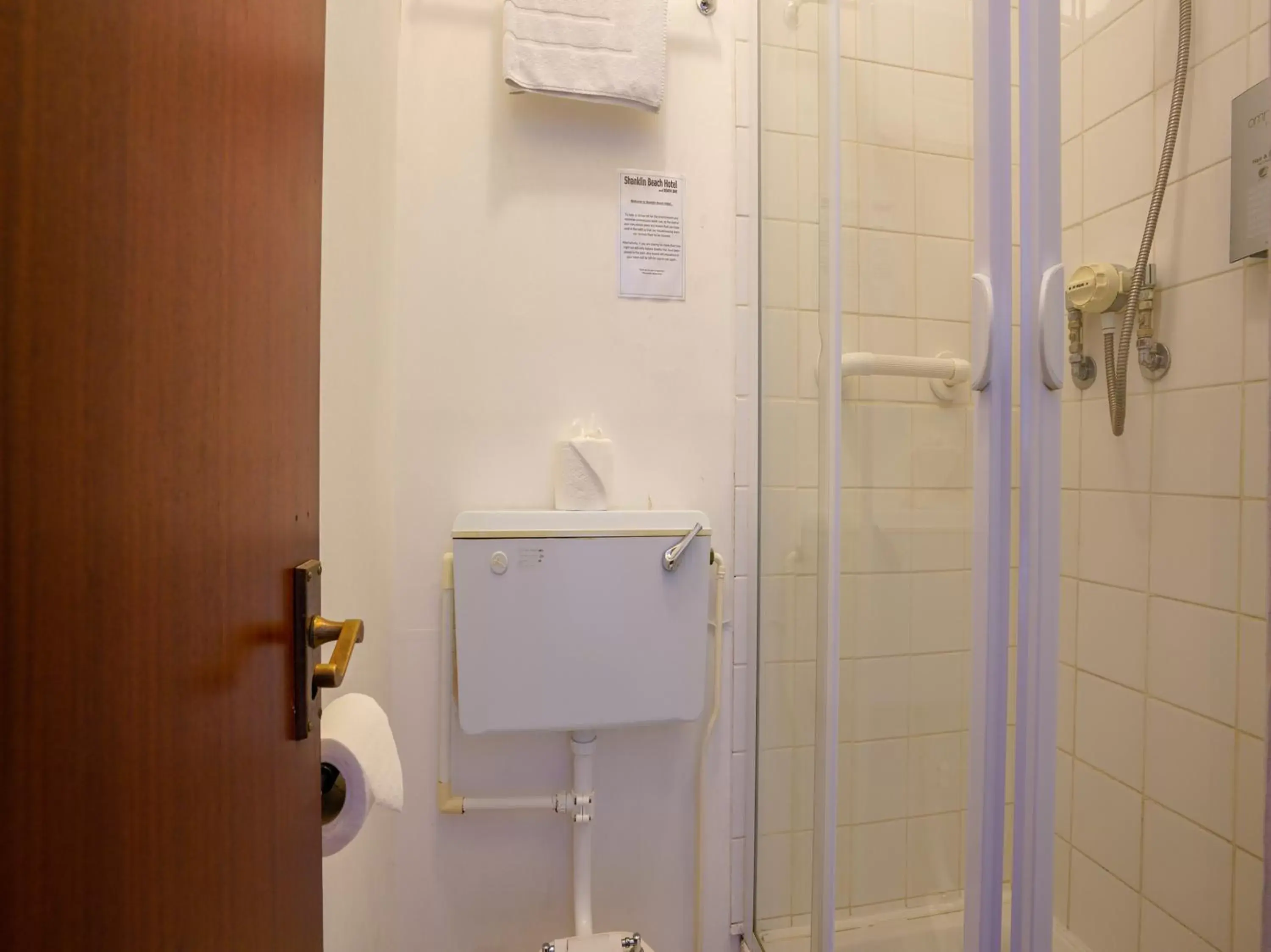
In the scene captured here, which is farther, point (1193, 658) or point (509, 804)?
point (509, 804)

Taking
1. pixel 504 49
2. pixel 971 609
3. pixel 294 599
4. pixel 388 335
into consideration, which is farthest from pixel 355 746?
pixel 504 49

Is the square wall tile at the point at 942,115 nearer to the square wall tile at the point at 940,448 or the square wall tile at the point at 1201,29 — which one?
the square wall tile at the point at 940,448

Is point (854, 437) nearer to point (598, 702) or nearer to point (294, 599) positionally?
point (598, 702)

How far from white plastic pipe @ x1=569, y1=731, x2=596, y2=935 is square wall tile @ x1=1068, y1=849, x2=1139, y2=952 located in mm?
753

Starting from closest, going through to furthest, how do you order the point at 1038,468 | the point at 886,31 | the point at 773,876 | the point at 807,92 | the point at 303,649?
the point at 303,649 → the point at 1038,468 → the point at 886,31 → the point at 807,92 → the point at 773,876

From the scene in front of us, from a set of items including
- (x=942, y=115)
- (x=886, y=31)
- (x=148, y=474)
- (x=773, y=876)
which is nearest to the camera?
(x=148, y=474)

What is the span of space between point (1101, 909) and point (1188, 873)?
138 millimetres

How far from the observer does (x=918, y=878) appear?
29.1 inches

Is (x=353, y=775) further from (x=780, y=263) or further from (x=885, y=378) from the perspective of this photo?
(x=780, y=263)

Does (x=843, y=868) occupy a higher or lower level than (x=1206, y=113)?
lower

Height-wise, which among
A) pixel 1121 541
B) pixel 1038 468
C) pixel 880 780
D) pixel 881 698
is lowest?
pixel 880 780

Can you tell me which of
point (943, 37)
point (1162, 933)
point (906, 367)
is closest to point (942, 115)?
point (943, 37)

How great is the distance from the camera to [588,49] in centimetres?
103

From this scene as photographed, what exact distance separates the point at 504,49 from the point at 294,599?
102cm
